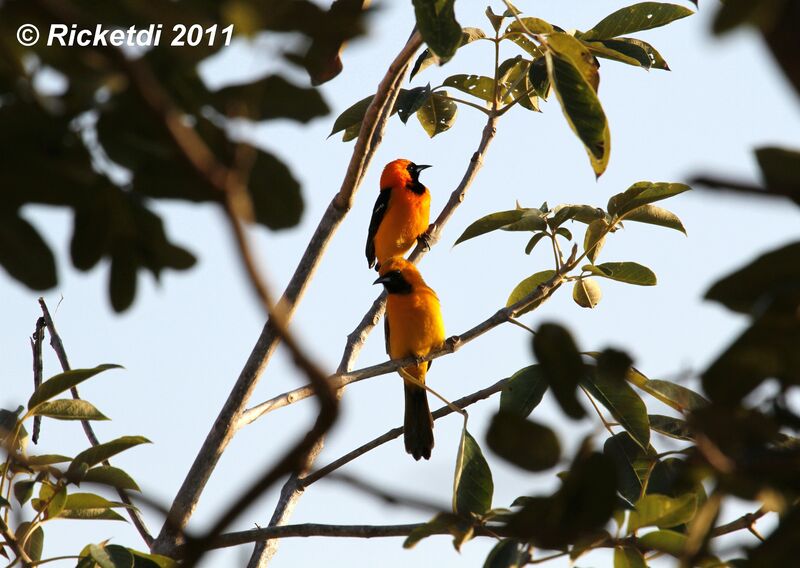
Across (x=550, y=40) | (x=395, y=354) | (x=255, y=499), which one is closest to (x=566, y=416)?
(x=255, y=499)

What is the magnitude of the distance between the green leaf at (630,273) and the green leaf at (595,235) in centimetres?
16

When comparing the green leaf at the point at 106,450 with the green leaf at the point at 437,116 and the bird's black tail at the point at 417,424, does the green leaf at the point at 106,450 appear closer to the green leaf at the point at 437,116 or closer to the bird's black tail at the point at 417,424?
the green leaf at the point at 437,116

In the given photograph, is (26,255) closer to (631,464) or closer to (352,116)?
(631,464)

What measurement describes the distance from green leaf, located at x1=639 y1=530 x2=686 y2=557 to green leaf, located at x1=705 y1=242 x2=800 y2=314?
2.66ft

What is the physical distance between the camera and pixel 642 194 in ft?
9.97

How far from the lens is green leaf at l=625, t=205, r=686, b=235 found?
3266 millimetres

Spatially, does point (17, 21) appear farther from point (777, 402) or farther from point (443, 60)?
point (777, 402)

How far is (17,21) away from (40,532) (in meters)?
1.90

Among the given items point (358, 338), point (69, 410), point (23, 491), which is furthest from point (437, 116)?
point (23, 491)

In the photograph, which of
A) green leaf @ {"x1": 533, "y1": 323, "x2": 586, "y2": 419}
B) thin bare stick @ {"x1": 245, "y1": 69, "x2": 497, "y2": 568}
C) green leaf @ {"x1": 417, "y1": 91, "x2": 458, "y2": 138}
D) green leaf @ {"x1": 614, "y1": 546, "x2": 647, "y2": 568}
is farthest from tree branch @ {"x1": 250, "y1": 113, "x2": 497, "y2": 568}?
green leaf @ {"x1": 533, "y1": 323, "x2": 586, "y2": 419}

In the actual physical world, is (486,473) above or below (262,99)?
below

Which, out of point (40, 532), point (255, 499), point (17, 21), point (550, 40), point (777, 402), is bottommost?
point (777, 402)

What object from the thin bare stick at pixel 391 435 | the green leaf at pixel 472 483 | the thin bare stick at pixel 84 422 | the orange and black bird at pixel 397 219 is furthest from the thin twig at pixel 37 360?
the orange and black bird at pixel 397 219

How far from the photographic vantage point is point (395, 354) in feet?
20.1
